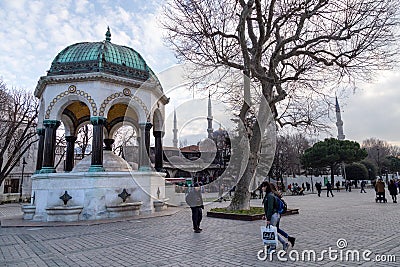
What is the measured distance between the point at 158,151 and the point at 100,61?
598cm

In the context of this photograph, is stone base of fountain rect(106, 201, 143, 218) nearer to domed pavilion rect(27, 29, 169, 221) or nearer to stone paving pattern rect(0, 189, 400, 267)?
domed pavilion rect(27, 29, 169, 221)

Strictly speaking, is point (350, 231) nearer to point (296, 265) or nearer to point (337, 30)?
point (296, 265)

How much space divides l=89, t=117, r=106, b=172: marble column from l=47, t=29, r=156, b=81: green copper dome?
2499 mm

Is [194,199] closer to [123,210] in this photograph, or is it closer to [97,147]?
[123,210]

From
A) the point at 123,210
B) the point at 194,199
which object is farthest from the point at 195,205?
the point at 123,210

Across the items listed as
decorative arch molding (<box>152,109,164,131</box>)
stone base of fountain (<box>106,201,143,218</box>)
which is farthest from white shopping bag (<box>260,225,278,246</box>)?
decorative arch molding (<box>152,109,164,131</box>)

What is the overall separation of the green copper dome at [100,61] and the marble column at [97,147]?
2499 millimetres

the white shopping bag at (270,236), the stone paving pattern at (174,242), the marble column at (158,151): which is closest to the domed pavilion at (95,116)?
the marble column at (158,151)

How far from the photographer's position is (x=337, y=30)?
1360 cm

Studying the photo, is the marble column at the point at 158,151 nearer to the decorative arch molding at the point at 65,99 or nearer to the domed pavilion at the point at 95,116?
the domed pavilion at the point at 95,116

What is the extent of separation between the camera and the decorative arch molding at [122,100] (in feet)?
47.6

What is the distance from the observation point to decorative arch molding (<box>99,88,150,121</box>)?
1450cm

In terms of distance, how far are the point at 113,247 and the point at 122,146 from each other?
3001cm

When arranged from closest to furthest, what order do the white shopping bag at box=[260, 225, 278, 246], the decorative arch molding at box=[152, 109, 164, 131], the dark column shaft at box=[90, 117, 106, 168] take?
the white shopping bag at box=[260, 225, 278, 246]
the dark column shaft at box=[90, 117, 106, 168]
the decorative arch molding at box=[152, 109, 164, 131]
